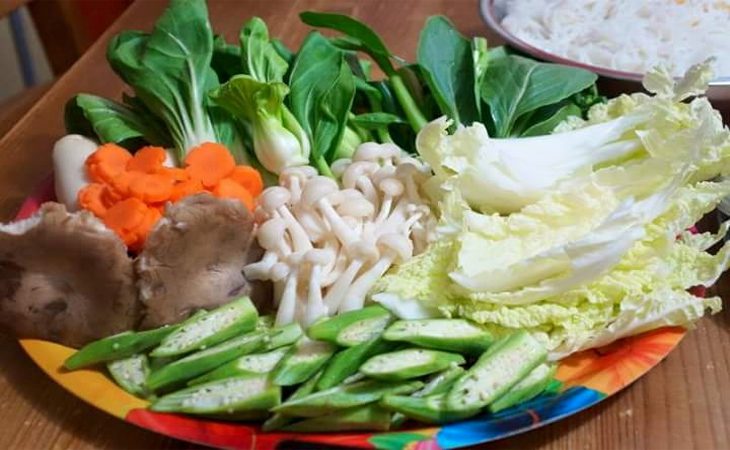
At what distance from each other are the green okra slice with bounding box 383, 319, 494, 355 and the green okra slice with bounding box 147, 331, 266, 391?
0.15 meters

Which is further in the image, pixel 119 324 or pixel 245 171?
pixel 245 171

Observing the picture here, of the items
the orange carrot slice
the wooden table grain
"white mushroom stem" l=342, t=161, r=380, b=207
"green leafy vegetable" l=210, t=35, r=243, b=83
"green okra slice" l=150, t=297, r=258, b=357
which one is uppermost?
"green leafy vegetable" l=210, t=35, r=243, b=83

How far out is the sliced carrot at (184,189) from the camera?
104 centimetres

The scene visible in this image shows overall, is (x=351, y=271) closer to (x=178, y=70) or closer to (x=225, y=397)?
(x=225, y=397)

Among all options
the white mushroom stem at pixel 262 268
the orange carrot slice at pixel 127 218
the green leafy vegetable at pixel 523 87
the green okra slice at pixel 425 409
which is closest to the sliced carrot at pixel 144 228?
the orange carrot slice at pixel 127 218

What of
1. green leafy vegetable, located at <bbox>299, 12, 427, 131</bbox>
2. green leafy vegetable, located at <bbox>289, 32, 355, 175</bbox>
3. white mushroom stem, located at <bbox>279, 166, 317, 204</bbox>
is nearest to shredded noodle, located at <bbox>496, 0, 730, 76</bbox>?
green leafy vegetable, located at <bbox>299, 12, 427, 131</bbox>

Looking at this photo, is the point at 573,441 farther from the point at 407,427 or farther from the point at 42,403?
the point at 42,403

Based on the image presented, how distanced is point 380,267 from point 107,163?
1.12 ft

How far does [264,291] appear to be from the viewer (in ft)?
3.39

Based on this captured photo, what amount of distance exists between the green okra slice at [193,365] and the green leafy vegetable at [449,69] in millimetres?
485

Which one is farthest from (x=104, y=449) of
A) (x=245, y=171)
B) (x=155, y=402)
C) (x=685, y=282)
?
(x=685, y=282)

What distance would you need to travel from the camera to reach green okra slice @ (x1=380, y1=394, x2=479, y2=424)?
81 centimetres

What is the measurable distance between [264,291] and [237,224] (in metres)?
0.09

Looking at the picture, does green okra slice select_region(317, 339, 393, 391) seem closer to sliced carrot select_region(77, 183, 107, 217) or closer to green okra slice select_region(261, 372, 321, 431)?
green okra slice select_region(261, 372, 321, 431)
